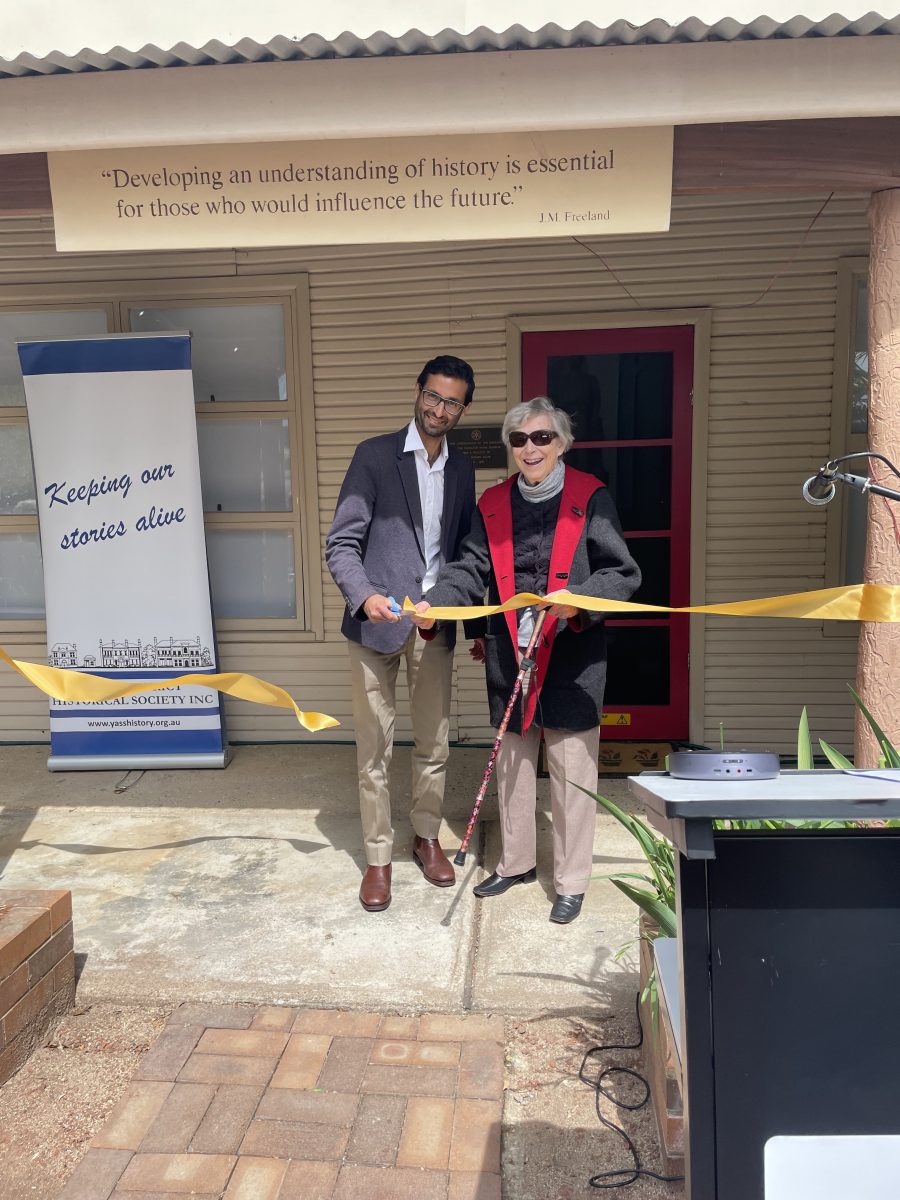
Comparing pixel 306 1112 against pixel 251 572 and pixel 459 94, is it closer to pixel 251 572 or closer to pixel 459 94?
pixel 459 94

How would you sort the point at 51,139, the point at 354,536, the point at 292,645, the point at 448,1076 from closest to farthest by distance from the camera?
the point at 448,1076 < the point at 51,139 < the point at 354,536 < the point at 292,645

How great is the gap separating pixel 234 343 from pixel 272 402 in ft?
1.35

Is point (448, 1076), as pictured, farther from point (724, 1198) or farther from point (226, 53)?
point (226, 53)

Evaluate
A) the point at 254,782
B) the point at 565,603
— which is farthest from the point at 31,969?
the point at 254,782

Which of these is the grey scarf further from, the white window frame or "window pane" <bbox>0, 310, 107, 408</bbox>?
"window pane" <bbox>0, 310, 107, 408</bbox>

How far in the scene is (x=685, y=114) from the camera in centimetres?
306

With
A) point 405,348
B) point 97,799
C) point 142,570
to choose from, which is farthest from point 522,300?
point 97,799

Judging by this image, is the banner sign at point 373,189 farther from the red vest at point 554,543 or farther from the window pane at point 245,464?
the window pane at point 245,464

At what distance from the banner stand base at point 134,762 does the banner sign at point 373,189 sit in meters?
2.89

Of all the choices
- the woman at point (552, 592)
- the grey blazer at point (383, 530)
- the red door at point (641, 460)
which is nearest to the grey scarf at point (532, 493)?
the woman at point (552, 592)

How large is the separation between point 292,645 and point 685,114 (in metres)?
3.63

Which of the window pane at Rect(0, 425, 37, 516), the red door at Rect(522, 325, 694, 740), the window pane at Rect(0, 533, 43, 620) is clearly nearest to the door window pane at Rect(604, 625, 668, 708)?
the red door at Rect(522, 325, 694, 740)

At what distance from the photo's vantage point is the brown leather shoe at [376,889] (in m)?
3.68

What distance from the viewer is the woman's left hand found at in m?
3.36
